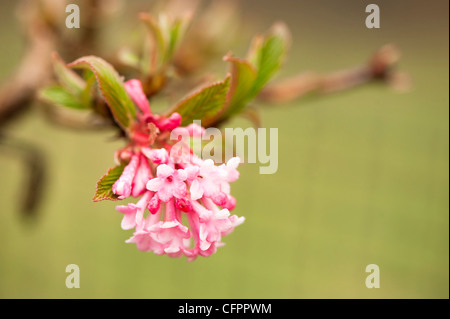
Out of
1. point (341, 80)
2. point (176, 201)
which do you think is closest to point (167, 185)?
point (176, 201)

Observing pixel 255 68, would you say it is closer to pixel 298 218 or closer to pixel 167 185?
pixel 167 185

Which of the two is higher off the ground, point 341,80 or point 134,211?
point 341,80

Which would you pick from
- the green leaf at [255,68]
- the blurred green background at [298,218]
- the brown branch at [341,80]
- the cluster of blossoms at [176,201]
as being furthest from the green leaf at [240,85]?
the blurred green background at [298,218]

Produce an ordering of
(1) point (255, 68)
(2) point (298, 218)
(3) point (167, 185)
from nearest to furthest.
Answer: (3) point (167, 185) → (1) point (255, 68) → (2) point (298, 218)

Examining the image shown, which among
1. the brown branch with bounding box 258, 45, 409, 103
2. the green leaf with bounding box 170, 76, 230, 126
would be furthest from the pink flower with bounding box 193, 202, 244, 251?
the brown branch with bounding box 258, 45, 409, 103

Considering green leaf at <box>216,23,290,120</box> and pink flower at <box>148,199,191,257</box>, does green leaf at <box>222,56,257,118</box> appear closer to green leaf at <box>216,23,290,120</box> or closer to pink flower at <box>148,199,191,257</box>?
green leaf at <box>216,23,290,120</box>

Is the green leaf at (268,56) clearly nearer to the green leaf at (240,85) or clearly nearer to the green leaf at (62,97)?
the green leaf at (240,85)
